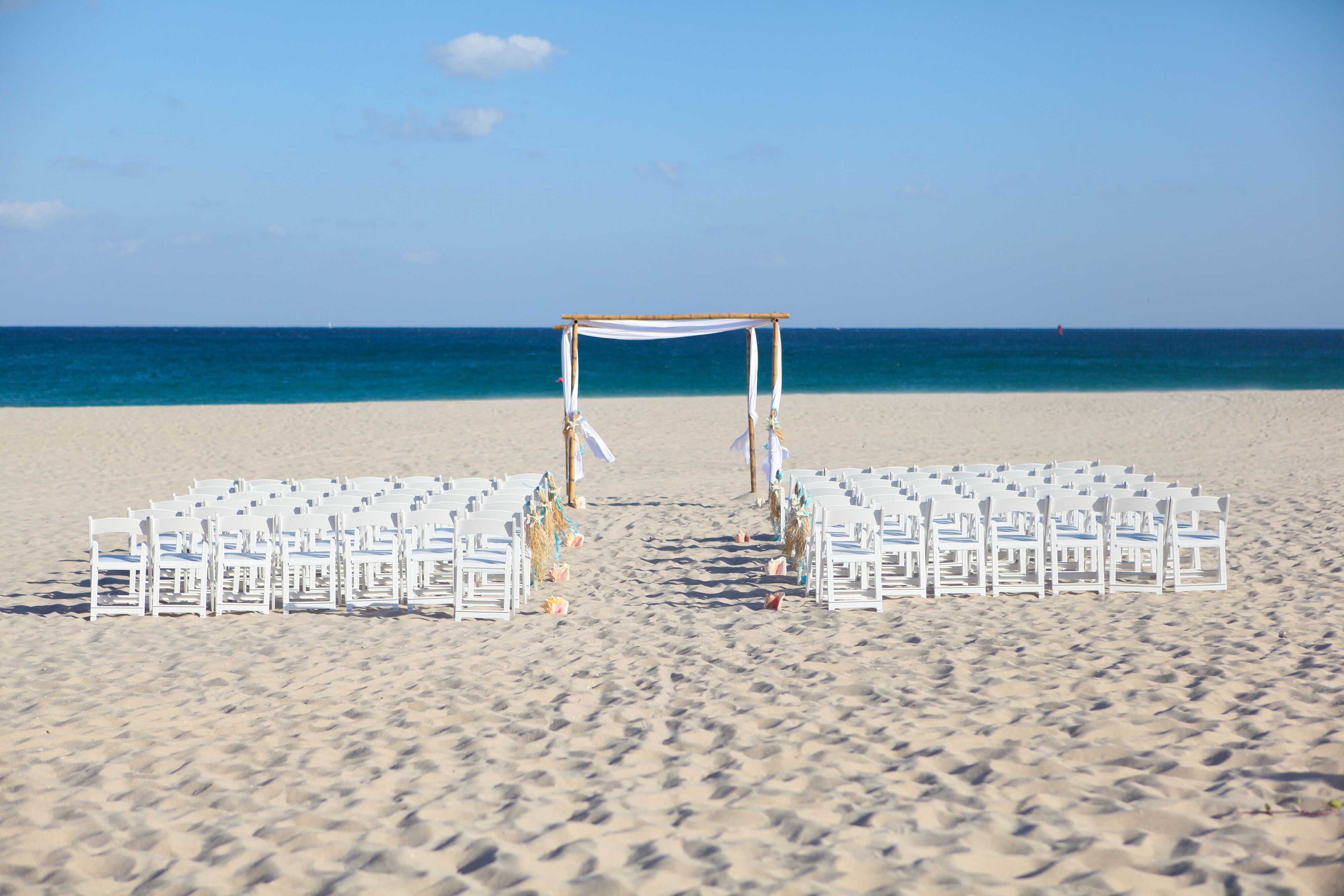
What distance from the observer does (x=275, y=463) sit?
1747 cm

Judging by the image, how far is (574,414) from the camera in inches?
472

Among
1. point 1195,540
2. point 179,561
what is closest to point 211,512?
point 179,561

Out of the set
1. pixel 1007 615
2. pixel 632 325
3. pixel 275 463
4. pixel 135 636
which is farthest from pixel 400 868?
pixel 275 463

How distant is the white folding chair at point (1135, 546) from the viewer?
7.52 meters

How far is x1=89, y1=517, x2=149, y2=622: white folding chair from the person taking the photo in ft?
23.5

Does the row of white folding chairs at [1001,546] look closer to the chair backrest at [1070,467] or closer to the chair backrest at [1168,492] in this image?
the chair backrest at [1168,492]

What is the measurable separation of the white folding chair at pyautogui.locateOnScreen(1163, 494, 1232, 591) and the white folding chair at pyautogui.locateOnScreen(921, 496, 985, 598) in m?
1.39

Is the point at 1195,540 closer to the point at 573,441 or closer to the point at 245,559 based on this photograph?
the point at 573,441

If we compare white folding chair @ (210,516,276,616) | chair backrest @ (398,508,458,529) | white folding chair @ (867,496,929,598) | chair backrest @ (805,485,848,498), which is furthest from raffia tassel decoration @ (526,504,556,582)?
white folding chair @ (867,496,929,598)

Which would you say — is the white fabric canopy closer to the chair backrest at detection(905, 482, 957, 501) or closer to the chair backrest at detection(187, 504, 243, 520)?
the chair backrest at detection(905, 482, 957, 501)

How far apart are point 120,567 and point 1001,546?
7003 mm

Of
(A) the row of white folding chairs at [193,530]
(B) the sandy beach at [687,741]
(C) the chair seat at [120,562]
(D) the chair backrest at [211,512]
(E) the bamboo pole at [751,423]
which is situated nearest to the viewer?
(B) the sandy beach at [687,741]

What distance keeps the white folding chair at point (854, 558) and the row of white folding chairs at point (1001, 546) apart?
0.01 metres

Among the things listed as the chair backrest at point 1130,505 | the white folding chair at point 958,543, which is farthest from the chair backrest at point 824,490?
the chair backrest at point 1130,505
